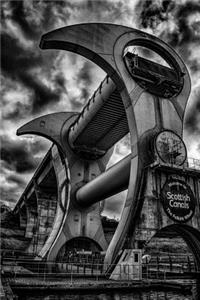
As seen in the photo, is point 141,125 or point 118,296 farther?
point 141,125

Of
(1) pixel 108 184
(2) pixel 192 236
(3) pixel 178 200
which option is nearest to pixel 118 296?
(3) pixel 178 200

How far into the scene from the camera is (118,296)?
1318cm

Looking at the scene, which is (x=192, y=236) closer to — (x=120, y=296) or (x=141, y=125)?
(x=141, y=125)

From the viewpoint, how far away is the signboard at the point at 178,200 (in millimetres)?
19406

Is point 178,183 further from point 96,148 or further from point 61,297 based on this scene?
point 96,148

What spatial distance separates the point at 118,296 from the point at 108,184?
578 inches

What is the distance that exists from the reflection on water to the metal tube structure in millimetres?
A: 11565

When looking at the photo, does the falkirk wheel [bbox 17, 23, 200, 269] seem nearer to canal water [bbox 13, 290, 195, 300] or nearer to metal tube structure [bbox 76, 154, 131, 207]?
metal tube structure [bbox 76, 154, 131, 207]

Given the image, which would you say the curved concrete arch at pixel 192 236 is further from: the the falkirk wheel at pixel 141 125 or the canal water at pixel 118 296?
the canal water at pixel 118 296

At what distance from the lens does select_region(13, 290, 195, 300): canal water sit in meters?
12.2

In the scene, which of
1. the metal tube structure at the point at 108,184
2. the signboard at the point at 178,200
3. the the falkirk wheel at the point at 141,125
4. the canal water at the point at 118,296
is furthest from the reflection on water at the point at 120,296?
the metal tube structure at the point at 108,184

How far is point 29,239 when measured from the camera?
73.2 m

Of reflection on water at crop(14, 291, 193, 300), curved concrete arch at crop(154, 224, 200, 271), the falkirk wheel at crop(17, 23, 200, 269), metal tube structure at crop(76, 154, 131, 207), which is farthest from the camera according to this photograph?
metal tube structure at crop(76, 154, 131, 207)

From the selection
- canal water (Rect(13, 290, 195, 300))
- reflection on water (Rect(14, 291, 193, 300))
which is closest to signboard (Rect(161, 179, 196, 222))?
canal water (Rect(13, 290, 195, 300))
